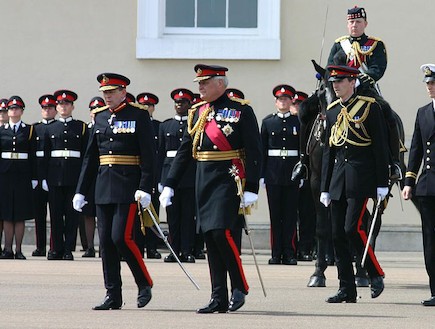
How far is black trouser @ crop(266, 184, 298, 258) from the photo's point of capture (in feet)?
59.9

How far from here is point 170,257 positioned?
1830 cm

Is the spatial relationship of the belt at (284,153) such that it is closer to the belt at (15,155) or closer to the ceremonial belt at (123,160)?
the belt at (15,155)

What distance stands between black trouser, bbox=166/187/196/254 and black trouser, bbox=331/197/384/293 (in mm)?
6144

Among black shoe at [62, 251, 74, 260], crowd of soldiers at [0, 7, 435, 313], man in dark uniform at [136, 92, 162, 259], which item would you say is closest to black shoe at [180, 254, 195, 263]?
man in dark uniform at [136, 92, 162, 259]

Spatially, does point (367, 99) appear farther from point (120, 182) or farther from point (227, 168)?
point (120, 182)

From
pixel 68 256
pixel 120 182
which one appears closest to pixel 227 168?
pixel 120 182

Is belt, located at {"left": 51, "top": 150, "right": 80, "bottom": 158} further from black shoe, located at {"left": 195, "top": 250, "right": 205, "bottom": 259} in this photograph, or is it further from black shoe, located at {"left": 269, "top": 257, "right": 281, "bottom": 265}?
black shoe, located at {"left": 269, "top": 257, "right": 281, "bottom": 265}

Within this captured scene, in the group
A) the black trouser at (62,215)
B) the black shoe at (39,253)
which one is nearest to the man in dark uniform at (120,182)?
the black trouser at (62,215)

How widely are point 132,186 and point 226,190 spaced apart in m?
0.80

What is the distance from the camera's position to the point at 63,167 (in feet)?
62.2

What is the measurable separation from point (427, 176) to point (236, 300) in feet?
6.63

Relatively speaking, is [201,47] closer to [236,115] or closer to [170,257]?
[170,257]

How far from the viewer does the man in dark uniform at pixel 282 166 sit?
18.5m

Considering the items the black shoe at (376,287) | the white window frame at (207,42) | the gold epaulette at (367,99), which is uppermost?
the white window frame at (207,42)
